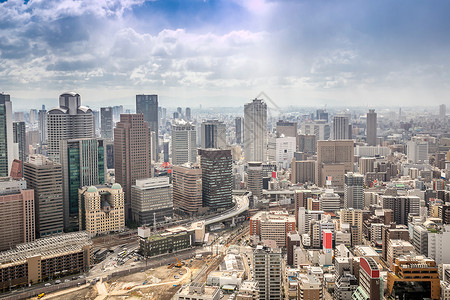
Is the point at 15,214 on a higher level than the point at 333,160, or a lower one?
lower

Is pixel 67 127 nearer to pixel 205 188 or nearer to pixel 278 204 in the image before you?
pixel 205 188

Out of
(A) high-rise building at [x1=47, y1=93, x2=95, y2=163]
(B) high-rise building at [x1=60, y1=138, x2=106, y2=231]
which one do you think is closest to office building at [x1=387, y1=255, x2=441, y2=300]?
(B) high-rise building at [x1=60, y1=138, x2=106, y2=231]

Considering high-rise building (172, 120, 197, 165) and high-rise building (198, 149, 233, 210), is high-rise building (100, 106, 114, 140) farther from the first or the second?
high-rise building (198, 149, 233, 210)

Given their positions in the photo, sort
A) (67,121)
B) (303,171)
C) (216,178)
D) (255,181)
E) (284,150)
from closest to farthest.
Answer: (216,178) < (67,121) < (255,181) < (303,171) < (284,150)

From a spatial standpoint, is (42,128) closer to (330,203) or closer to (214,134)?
(214,134)

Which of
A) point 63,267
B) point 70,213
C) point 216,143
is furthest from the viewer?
point 216,143

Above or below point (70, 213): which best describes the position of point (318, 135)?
above

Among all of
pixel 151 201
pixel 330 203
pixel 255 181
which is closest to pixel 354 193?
pixel 330 203

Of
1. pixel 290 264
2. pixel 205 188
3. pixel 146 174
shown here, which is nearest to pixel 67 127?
pixel 146 174
